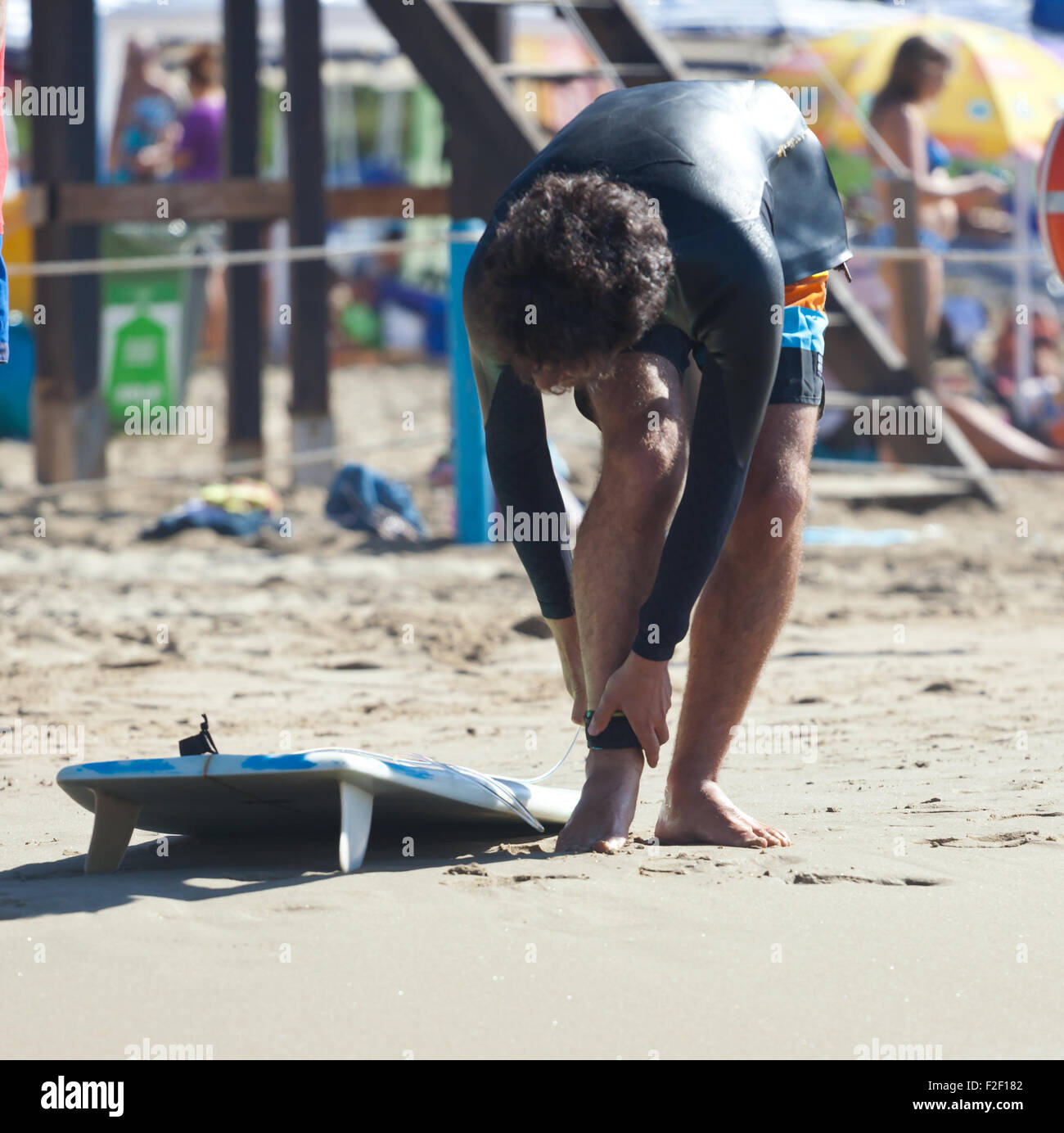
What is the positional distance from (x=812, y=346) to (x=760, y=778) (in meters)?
0.91

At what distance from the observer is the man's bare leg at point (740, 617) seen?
262cm

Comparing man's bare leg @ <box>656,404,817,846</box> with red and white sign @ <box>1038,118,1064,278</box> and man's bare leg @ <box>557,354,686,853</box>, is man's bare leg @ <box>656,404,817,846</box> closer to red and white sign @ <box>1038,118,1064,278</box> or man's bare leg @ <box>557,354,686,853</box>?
man's bare leg @ <box>557,354,686,853</box>

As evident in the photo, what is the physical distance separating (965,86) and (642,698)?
10140 mm

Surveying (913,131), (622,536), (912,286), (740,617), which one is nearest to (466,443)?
(912,286)

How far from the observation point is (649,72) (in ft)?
23.6

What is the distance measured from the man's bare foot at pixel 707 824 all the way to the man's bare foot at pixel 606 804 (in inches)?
3.4

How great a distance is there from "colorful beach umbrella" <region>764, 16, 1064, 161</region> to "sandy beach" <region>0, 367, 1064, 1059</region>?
6.65 m

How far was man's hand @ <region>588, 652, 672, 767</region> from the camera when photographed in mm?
2436

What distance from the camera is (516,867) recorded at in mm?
2430

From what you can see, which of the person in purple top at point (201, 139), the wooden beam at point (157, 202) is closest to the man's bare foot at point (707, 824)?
the wooden beam at point (157, 202)
